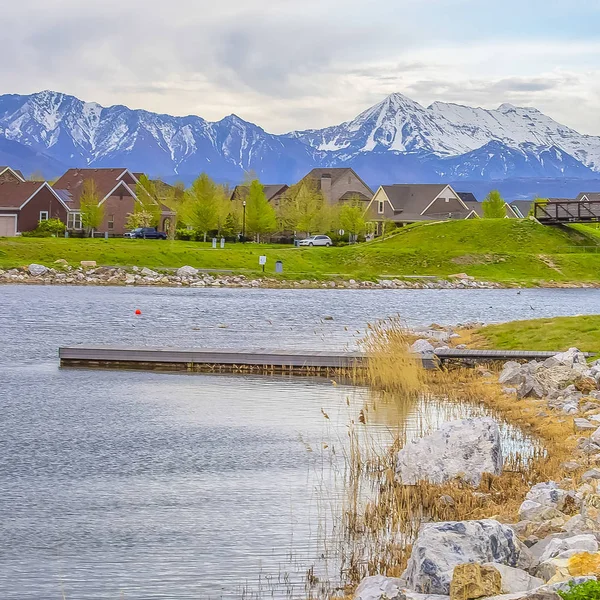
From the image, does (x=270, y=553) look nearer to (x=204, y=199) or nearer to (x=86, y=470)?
(x=86, y=470)

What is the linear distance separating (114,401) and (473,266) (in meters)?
81.5

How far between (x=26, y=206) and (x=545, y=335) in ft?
254

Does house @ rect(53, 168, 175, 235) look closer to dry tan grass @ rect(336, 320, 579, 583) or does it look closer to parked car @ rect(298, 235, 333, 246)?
parked car @ rect(298, 235, 333, 246)

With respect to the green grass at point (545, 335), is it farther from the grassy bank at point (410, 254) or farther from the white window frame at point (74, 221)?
the white window frame at point (74, 221)

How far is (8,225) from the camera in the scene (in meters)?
103

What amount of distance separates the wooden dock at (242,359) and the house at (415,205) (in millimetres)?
115253

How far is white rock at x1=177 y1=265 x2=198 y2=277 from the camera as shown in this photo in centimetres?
8188

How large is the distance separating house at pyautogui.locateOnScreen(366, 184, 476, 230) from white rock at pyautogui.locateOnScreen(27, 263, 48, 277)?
74.2m

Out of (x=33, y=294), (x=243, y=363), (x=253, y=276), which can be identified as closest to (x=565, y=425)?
(x=243, y=363)

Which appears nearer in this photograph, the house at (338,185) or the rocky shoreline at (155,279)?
the rocky shoreline at (155,279)

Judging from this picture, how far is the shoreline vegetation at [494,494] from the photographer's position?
10445 mm

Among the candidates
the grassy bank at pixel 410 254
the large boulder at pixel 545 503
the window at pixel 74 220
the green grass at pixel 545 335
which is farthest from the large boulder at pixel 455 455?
the window at pixel 74 220

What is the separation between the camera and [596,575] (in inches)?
373

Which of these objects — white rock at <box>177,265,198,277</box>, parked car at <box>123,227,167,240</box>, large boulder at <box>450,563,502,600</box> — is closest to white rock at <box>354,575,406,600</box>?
large boulder at <box>450,563,502,600</box>
